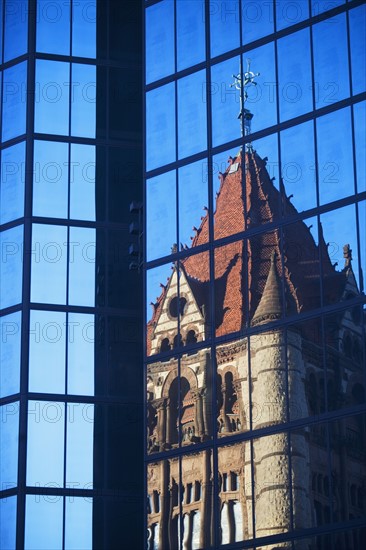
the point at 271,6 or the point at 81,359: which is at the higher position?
the point at 271,6

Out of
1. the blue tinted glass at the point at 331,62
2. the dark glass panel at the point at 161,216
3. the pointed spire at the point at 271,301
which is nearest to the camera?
the pointed spire at the point at 271,301

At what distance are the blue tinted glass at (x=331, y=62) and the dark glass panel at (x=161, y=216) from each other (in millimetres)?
A: 5938

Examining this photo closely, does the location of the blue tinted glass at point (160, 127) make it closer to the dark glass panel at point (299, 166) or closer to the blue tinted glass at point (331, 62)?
the dark glass panel at point (299, 166)

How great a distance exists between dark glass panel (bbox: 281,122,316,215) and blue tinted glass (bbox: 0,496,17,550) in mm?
13160

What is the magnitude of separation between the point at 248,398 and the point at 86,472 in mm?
7922

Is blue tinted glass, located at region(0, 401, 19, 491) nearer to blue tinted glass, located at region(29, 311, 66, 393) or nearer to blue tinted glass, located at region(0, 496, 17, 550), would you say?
blue tinted glass, located at region(0, 496, 17, 550)

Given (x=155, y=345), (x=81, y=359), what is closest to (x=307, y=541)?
(x=155, y=345)

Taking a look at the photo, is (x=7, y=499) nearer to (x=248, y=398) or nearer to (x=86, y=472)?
(x=86, y=472)

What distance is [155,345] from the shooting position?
4647 centimetres

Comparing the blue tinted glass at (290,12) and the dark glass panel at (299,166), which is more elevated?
the blue tinted glass at (290,12)

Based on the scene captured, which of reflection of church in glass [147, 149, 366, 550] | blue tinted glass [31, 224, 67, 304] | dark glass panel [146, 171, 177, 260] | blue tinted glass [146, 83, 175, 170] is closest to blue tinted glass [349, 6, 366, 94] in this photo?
reflection of church in glass [147, 149, 366, 550]

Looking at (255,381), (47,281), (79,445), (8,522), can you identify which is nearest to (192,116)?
(47,281)

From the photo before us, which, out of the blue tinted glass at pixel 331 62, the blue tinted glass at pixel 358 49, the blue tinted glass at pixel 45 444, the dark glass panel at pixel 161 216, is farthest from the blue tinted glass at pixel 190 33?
the blue tinted glass at pixel 45 444

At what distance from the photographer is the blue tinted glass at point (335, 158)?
1681 inches
